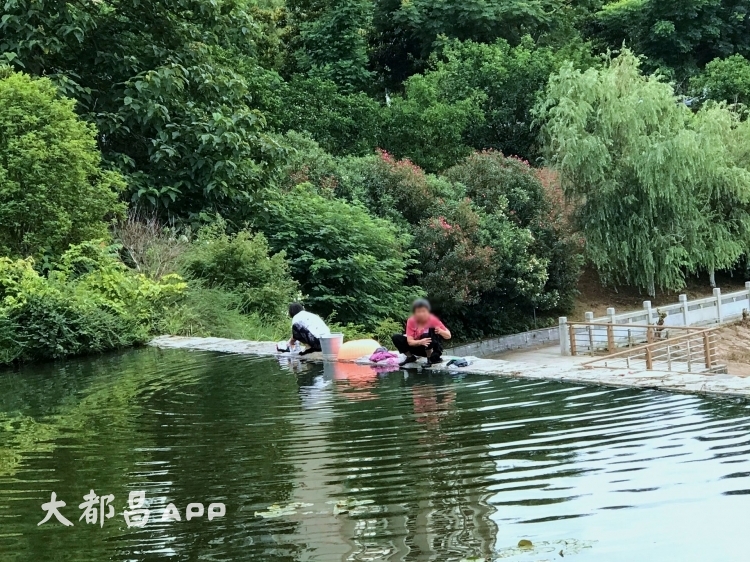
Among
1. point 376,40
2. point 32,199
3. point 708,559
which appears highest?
point 376,40

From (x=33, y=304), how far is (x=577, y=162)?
18295 millimetres

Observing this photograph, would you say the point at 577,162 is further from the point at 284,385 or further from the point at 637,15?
the point at 284,385

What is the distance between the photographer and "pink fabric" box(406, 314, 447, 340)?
1002 cm

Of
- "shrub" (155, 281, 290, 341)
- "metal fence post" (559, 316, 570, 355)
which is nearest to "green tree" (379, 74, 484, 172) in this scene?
"metal fence post" (559, 316, 570, 355)

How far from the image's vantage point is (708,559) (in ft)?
13.4

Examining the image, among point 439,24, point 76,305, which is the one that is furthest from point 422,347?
point 439,24

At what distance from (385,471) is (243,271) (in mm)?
11496

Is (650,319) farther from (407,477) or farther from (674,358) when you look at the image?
(407,477)

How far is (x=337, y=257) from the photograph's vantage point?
784 inches

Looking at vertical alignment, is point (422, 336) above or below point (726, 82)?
below

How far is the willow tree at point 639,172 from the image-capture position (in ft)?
86.9

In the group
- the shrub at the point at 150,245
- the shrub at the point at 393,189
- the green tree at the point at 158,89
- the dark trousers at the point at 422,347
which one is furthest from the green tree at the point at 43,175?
the shrub at the point at 393,189

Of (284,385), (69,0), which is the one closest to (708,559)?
(284,385)

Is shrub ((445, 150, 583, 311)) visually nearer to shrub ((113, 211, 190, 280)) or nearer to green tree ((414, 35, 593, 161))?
green tree ((414, 35, 593, 161))
